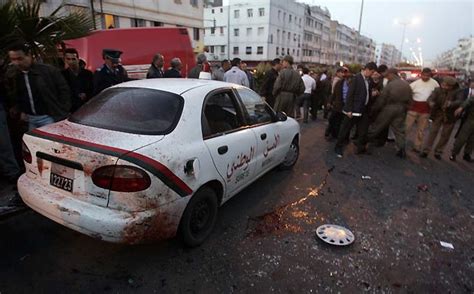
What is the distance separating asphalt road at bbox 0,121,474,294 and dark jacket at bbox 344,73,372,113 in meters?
2.04

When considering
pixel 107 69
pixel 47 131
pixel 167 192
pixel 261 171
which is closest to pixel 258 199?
pixel 261 171

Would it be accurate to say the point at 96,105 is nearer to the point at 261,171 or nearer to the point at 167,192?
the point at 167,192

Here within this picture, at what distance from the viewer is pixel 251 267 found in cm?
279

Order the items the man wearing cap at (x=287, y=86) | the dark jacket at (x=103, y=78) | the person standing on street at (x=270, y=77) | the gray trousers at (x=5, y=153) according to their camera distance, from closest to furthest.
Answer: the gray trousers at (x=5, y=153), the dark jacket at (x=103, y=78), the man wearing cap at (x=287, y=86), the person standing on street at (x=270, y=77)

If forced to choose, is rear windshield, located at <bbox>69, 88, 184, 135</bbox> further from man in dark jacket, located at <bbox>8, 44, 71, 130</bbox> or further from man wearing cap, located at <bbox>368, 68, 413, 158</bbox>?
man wearing cap, located at <bbox>368, 68, 413, 158</bbox>

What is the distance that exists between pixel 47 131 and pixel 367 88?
556cm

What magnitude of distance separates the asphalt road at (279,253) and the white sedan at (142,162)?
400 mm

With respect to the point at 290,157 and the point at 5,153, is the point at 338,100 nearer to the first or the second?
the point at 290,157

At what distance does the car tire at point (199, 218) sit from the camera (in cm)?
283

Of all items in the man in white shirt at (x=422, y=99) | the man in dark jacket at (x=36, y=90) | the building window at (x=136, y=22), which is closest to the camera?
the man in dark jacket at (x=36, y=90)

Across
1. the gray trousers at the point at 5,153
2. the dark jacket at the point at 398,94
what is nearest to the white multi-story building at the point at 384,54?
the dark jacket at the point at 398,94

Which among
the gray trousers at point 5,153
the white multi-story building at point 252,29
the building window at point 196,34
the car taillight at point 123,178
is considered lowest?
the gray trousers at point 5,153

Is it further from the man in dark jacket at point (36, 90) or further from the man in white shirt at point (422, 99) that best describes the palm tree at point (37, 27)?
the man in white shirt at point (422, 99)

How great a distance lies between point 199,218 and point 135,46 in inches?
277
